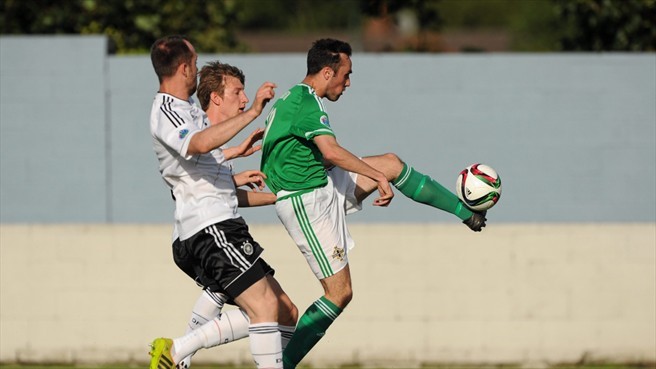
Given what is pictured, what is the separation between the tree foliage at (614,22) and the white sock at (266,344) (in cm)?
836

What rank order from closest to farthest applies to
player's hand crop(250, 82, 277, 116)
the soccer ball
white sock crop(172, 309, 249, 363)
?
player's hand crop(250, 82, 277, 116), white sock crop(172, 309, 249, 363), the soccer ball

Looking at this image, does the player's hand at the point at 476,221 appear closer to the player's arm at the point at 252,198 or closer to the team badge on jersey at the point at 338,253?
the team badge on jersey at the point at 338,253

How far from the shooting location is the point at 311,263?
294 inches

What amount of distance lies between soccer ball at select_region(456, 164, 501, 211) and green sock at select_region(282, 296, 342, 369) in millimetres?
986

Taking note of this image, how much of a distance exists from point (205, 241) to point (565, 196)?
6.20m

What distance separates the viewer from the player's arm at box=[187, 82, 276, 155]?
627 cm

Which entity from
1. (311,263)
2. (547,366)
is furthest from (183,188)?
(547,366)

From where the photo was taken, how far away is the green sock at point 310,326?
24.5ft

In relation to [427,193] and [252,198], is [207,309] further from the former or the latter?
[427,193]

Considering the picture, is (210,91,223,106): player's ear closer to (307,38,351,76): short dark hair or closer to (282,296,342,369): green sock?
(307,38,351,76): short dark hair

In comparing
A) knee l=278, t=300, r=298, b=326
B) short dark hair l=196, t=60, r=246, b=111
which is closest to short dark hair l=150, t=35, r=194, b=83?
short dark hair l=196, t=60, r=246, b=111

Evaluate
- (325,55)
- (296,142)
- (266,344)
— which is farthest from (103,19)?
(266,344)

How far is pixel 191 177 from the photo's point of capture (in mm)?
6820

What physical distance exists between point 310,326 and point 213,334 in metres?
0.62
